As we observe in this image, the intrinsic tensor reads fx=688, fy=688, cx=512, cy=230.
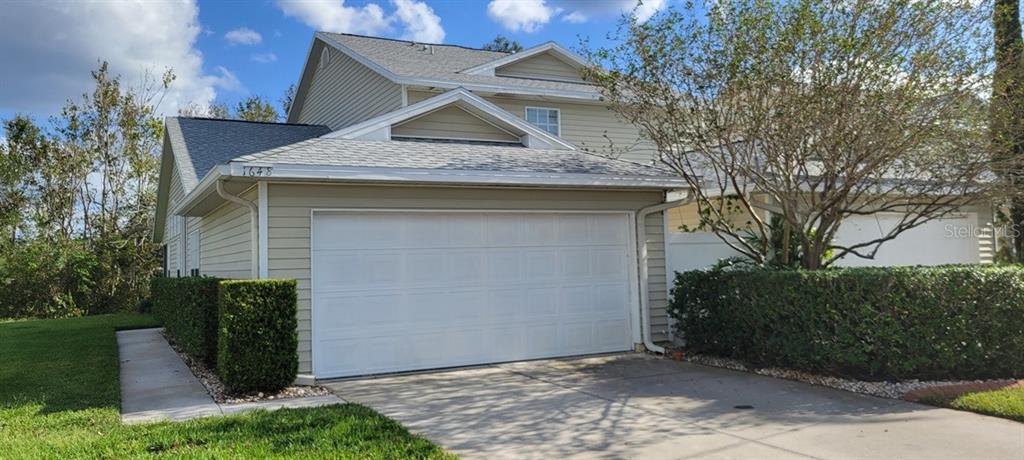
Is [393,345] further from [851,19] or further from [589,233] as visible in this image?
[851,19]

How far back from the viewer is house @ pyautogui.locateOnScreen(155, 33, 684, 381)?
27.3 ft

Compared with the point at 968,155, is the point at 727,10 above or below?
above

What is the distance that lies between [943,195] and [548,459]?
666 centimetres

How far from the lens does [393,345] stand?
Result: 8.86 metres

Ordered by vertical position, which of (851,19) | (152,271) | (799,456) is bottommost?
(799,456)

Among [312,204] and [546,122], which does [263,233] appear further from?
[546,122]

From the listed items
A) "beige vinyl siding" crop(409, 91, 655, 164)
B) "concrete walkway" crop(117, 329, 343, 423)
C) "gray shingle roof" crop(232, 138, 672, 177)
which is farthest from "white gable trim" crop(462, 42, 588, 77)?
"concrete walkway" crop(117, 329, 343, 423)

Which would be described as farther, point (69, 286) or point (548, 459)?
point (69, 286)

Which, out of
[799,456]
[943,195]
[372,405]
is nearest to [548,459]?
[799,456]

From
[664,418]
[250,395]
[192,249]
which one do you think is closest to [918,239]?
[664,418]

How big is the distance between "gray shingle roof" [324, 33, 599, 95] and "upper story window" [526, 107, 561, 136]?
568 mm

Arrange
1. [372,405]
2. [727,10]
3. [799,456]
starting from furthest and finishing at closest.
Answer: [727,10] → [372,405] → [799,456]

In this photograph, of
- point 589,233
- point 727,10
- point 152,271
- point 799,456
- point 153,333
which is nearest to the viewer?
point 799,456

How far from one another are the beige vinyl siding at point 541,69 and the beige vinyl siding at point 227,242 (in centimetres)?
740
